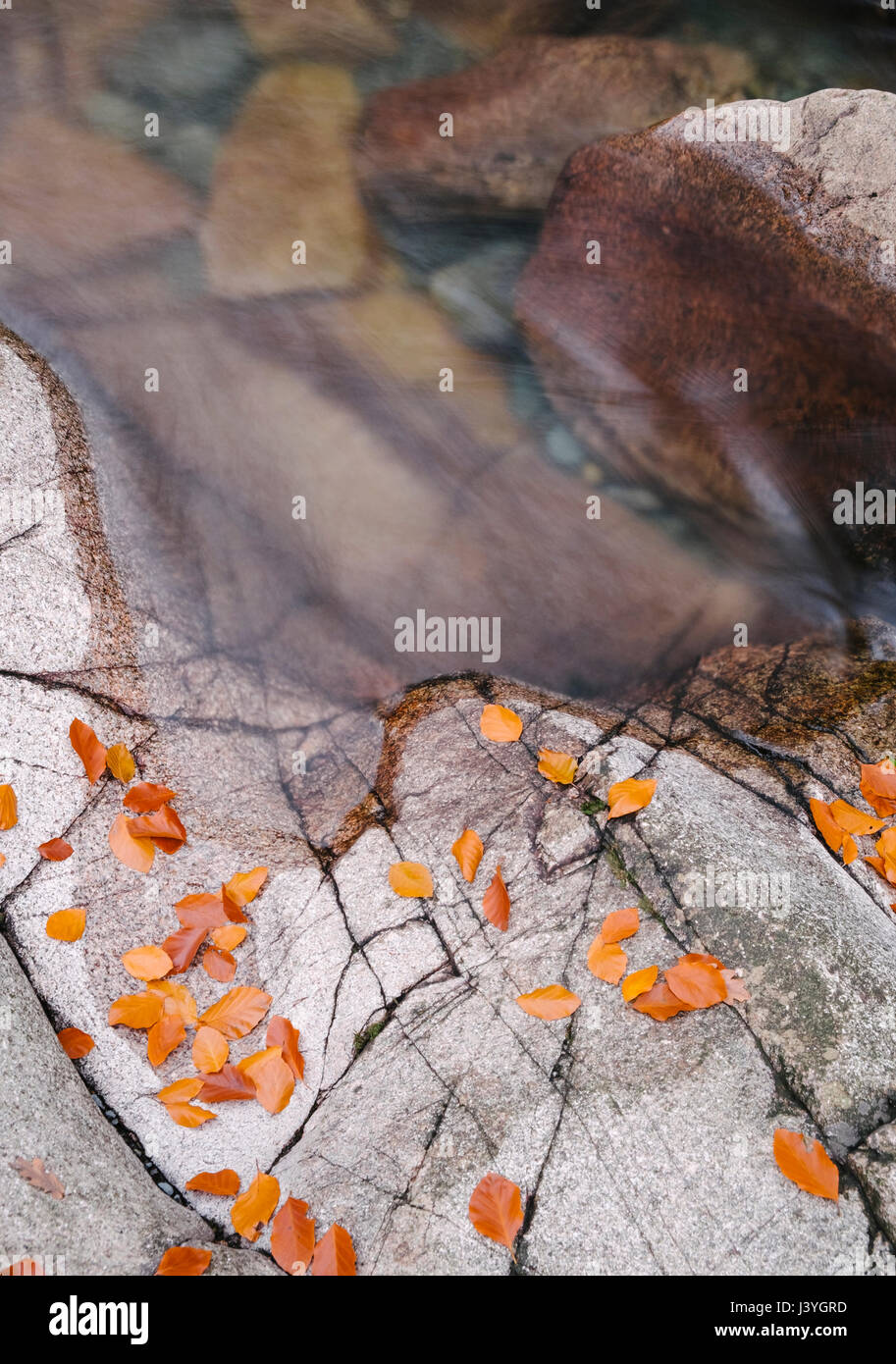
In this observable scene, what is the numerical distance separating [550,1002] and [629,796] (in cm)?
75

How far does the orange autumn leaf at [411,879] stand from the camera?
283 centimetres

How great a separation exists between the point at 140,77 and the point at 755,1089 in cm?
623

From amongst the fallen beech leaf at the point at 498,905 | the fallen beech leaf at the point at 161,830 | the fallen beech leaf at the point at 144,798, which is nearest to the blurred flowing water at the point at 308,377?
the fallen beech leaf at the point at 144,798

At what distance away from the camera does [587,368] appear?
439 cm

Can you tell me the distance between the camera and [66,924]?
276cm

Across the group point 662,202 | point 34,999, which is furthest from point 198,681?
point 662,202

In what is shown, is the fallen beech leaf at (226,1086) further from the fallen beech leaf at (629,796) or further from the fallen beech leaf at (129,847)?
the fallen beech leaf at (629,796)

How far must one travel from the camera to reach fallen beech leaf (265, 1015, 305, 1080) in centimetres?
261

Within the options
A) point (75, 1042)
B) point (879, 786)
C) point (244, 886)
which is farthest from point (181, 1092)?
point (879, 786)

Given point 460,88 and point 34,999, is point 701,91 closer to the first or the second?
point 460,88

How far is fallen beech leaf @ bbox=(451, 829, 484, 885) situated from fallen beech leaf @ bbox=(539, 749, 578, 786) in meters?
0.36

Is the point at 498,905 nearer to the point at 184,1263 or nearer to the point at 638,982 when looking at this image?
the point at 638,982

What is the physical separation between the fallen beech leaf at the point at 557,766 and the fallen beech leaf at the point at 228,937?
4.06 ft

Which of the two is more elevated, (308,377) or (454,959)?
(308,377)
